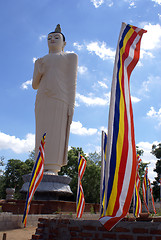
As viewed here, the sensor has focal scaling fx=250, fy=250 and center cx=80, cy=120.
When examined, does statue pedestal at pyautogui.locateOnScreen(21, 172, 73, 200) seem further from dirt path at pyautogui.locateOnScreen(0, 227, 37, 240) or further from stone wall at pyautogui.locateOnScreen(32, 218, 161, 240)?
stone wall at pyautogui.locateOnScreen(32, 218, 161, 240)

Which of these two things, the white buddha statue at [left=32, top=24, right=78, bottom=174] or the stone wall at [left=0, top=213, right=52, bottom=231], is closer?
the stone wall at [left=0, top=213, right=52, bottom=231]

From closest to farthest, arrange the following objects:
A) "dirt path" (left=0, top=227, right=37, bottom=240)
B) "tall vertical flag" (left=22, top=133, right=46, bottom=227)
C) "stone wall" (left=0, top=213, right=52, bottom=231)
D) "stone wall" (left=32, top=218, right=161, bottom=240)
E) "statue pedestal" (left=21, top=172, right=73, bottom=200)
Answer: "stone wall" (left=32, top=218, right=161, bottom=240) < "dirt path" (left=0, top=227, right=37, bottom=240) < "tall vertical flag" (left=22, top=133, right=46, bottom=227) < "stone wall" (left=0, top=213, right=52, bottom=231) < "statue pedestal" (left=21, top=172, right=73, bottom=200)

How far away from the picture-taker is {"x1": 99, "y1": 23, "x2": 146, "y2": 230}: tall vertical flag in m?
3.21

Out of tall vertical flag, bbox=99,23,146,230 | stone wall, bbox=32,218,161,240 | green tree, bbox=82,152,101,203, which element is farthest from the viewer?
green tree, bbox=82,152,101,203

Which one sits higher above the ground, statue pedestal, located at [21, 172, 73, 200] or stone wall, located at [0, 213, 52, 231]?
statue pedestal, located at [21, 172, 73, 200]

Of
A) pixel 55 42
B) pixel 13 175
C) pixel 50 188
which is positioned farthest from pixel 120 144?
pixel 13 175

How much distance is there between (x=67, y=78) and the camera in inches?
592

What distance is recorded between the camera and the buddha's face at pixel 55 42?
1549 centimetres

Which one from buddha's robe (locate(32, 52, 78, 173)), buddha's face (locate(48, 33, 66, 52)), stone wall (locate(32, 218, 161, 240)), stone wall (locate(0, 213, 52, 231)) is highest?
buddha's face (locate(48, 33, 66, 52))

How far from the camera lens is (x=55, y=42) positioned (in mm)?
15508

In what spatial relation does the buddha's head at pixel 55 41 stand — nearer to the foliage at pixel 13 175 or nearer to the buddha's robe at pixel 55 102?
the buddha's robe at pixel 55 102

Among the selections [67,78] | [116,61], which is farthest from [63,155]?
[116,61]

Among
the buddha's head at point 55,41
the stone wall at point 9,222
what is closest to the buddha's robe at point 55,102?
the buddha's head at point 55,41

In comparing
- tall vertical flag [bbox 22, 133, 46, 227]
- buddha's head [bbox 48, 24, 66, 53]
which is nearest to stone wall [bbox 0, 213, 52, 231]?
tall vertical flag [bbox 22, 133, 46, 227]
